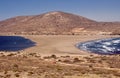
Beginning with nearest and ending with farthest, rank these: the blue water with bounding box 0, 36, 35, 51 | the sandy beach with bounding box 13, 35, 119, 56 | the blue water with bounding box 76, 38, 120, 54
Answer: the sandy beach with bounding box 13, 35, 119, 56
the blue water with bounding box 76, 38, 120, 54
the blue water with bounding box 0, 36, 35, 51

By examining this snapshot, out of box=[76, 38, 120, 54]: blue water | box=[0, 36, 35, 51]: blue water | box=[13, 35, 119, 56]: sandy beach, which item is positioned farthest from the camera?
box=[0, 36, 35, 51]: blue water

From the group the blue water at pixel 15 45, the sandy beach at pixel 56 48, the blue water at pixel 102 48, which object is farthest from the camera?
the blue water at pixel 15 45

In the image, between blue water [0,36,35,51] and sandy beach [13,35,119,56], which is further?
blue water [0,36,35,51]

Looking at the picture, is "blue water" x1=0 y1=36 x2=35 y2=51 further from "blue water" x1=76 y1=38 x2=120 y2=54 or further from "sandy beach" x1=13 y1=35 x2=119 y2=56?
"blue water" x1=76 y1=38 x2=120 y2=54

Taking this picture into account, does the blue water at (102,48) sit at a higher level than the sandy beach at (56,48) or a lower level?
lower

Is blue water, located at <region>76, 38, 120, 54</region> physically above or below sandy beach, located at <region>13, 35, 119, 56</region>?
below

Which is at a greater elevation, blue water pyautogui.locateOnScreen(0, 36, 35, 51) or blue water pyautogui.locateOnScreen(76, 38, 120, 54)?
blue water pyautogui.locateOnScreen(0, 36, 35, 51)

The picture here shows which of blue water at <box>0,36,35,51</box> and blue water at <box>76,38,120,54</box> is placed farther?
blue water at <box>0,36,35,51</box>

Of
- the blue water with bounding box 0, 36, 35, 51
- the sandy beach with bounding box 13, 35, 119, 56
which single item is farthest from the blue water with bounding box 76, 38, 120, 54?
the blue water with bounding box 0, 36, 35, 51

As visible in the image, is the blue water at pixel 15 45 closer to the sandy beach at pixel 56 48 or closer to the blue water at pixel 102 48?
the sandy beach at pixel 56 48

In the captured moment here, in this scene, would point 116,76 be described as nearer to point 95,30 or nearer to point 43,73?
point 43,73

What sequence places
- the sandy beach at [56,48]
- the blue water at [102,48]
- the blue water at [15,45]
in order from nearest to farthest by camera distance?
the sandy beach at [56,48] < the blue water at [102,48] < the blue water at [15,45]

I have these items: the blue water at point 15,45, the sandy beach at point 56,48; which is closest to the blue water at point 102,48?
the sandy beach at point 56,48

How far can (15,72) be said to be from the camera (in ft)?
104
